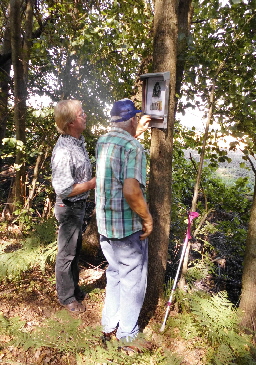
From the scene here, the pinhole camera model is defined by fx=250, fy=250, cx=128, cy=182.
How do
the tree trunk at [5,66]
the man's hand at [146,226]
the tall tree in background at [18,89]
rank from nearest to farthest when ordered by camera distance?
the man's hand at [146,226], the tall tree in background at [18,89], the tree trunk at [5,66]

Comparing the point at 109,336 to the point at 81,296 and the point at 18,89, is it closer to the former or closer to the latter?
the point at 81,296

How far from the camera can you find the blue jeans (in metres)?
2.21

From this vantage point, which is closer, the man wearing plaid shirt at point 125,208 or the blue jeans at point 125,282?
the man wearing plaid shirt at point 125,208

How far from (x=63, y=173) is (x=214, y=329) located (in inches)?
83.6

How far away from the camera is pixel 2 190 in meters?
6.70

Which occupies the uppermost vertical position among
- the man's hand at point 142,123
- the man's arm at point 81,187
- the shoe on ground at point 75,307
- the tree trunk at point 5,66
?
the tree trunk at point 5,66

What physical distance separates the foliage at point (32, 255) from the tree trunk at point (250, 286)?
242cm

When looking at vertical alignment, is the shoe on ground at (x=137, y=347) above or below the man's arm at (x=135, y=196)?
below

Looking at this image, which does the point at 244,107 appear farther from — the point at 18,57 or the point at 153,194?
the point at 18,57

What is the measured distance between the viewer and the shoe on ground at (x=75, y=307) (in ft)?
9.39

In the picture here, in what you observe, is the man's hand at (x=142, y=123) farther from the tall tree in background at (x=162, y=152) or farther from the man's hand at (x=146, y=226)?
the man's hand at (x=146, y=226)

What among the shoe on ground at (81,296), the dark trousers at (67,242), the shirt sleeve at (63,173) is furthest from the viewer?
the shoe on ground at (81,296)

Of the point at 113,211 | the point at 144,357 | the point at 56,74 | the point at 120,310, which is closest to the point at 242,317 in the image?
the point at 144,357

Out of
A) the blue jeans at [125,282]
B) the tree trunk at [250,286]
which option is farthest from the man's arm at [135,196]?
the tree trunk at [250,286]
